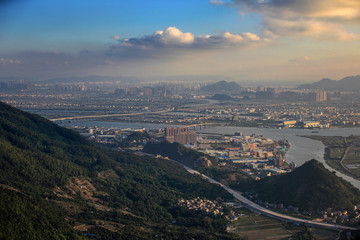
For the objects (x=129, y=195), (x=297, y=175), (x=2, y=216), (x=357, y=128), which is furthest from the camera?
(x=357, y=128)

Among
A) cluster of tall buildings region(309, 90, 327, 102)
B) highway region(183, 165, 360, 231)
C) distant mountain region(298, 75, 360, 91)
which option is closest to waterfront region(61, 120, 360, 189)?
highway region(183, 165, 360, 231)

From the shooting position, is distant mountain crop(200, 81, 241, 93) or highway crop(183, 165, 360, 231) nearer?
highway crop(183, 165, 360, 231)

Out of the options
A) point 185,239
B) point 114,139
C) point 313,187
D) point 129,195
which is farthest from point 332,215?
point 114,139

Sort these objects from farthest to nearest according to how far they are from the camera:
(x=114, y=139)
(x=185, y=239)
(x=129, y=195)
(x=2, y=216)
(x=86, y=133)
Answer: (x=86, y=133) < (x=114, y=139) < (x=129, y=195) < (x=185, y=239) < (x=2, y=216)

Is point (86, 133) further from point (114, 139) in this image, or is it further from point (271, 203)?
point (271, 203)

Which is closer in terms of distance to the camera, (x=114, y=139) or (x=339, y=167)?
(x=339, y=167)

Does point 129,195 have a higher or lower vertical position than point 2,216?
lower

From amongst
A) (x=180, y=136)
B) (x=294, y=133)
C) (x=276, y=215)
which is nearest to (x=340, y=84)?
(x=294, y=133)

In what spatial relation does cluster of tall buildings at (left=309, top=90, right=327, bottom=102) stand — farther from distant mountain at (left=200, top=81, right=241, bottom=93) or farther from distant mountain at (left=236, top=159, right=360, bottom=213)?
distant mountain at (left=236, top=159, right=360, bottom=213)
